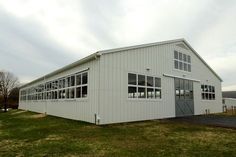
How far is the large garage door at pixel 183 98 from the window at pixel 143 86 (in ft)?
8.00

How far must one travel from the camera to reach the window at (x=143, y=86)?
11.6m

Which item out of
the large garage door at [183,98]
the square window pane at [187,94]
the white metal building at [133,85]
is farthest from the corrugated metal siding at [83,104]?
the square window pane at [187,94]

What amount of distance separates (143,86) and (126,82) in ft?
4.77

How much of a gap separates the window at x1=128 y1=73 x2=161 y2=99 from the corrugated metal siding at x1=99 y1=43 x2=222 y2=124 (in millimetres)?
296

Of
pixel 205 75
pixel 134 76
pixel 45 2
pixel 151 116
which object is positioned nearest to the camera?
pixel 45 2

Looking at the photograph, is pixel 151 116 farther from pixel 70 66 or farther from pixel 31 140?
pixel 31 140

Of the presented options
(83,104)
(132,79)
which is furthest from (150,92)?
(83,104)

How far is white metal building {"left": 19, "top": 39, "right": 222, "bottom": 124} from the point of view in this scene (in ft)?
34.6

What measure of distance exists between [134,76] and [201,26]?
254 inches

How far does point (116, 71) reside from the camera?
1089 centimetres

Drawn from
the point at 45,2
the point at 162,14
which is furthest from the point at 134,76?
the point at 45,2

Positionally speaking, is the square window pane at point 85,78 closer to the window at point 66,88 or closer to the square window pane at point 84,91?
the window at point 66,88

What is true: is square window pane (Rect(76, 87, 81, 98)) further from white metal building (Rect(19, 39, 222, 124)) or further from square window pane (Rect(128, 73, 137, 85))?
square window pane (Rect(128, 73, 137, 85))

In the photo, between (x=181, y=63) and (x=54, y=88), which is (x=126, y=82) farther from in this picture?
(x=54, y=88)
